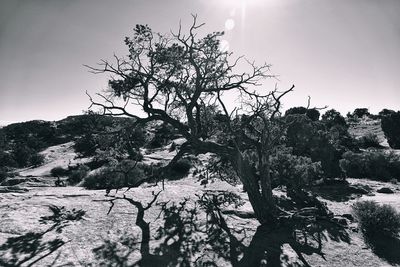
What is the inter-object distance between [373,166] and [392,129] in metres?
16.4

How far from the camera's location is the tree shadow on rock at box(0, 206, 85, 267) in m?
5.54

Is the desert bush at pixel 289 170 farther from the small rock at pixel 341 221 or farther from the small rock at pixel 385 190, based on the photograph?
the small rock at pixel 341 221

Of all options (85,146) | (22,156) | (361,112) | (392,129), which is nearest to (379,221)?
(85,146)

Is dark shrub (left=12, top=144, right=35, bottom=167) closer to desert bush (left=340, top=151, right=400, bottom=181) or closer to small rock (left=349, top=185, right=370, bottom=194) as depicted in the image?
small rock (left=349, top=185, right=370, bottom=194)

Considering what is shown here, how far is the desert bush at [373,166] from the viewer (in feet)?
68.3

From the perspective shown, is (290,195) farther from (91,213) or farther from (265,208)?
(91,213)

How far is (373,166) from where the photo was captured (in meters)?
21.5

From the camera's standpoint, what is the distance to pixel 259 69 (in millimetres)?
9930

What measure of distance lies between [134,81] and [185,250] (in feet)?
22.0

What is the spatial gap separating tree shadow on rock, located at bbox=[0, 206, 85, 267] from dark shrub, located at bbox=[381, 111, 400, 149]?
3679cm

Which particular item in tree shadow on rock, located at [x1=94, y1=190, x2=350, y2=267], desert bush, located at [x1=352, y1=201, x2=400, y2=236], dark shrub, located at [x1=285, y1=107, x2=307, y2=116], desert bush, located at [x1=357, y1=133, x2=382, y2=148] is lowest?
tree shadow on rock, located at [x1=94, y1=190, x2=350, y2=267]

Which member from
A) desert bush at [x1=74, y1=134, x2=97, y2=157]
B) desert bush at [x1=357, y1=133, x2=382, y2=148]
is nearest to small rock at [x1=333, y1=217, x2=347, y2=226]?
desert bush at [x1=357, y1=133, x2=382, y2=148]

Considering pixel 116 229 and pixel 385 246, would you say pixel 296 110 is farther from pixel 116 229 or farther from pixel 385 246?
pixel 116 229

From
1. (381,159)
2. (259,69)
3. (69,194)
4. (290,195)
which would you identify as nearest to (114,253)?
(69,194)
